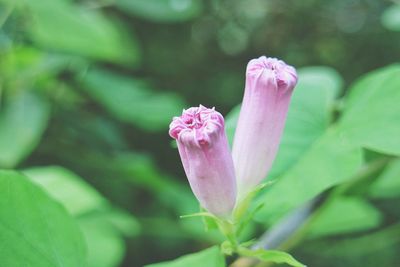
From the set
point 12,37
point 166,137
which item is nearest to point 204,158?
point 12,37

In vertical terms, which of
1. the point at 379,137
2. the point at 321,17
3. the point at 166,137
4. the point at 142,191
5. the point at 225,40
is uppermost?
the point at 321,17

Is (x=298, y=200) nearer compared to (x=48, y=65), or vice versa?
(x=298, y=200)

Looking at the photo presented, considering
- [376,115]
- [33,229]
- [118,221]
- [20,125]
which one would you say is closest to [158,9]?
[20,125]

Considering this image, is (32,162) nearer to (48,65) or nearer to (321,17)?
(48,65)

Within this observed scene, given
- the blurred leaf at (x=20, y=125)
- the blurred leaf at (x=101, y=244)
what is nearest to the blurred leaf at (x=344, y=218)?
the blurred leaf at (x=101, y=244)

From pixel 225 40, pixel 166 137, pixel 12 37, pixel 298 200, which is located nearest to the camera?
pixel 298 200

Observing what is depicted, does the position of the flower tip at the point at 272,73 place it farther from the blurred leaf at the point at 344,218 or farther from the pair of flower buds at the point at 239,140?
the blurred leaf at the point at 344,218
